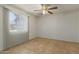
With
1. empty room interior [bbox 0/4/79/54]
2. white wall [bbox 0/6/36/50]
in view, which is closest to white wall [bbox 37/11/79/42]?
empty room interior [bbox 0/4/79/54]

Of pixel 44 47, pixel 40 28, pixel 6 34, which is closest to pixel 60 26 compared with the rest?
pixel 40 28

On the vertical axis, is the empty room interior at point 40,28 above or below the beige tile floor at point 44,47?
above

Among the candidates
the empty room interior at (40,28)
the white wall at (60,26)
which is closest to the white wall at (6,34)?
the empty room interior at (40,28)

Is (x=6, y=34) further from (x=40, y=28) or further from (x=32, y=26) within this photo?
(x=40, y=28)

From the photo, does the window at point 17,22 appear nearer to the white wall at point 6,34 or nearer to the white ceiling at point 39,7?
the white wall at point 6,34

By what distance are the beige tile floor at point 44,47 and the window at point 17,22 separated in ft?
1.07

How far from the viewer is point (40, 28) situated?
76.1 inches

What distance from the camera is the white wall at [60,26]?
181 cm

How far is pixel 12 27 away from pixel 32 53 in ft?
2.07

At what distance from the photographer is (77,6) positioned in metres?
1.80

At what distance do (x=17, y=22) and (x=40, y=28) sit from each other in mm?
465

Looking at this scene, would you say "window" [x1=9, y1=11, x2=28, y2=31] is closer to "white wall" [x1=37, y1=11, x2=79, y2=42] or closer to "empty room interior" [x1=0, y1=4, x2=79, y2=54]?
"empty room interior" [x1=0, y1=4, x2=79, y2=54]

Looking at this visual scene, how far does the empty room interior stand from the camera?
5.86 ft
